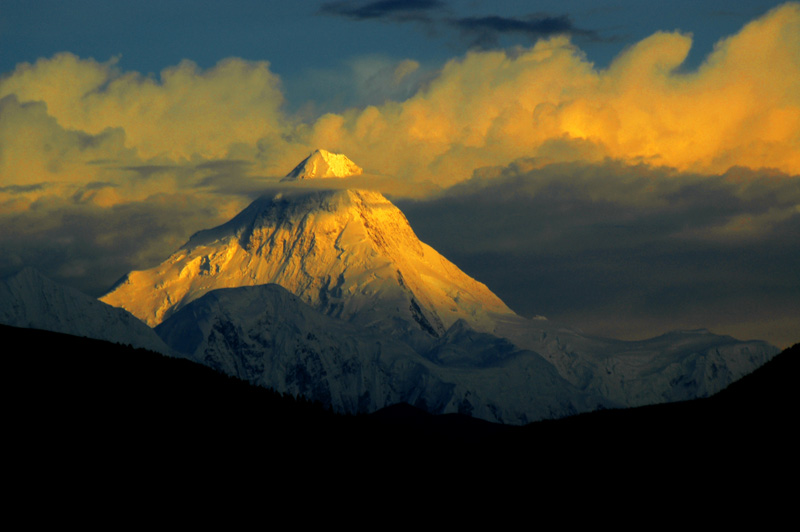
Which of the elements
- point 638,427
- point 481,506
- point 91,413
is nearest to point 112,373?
point 91,413

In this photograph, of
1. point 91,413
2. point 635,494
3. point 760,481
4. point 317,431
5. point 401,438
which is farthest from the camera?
point 401,438

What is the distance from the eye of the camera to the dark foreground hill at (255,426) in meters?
122

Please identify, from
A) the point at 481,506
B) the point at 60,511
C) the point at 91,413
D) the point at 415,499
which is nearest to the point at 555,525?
the point at 481,506

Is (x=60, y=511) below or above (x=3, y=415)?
below

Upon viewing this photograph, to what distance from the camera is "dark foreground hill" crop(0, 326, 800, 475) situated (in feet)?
399

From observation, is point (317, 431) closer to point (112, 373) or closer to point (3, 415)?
point (112, 373)

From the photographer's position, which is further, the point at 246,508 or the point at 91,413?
the point at 91,413

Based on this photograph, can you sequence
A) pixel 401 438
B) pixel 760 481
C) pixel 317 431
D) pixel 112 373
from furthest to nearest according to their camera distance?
pixel 401 438 → pixel 317 431 → pixel 112 373 → pixel 760 481

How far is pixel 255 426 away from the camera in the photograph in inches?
6668

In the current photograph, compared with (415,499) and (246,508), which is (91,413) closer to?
(246,508)

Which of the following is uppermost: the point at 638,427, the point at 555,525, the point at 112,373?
the point at 112,373

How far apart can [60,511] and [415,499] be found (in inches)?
1809

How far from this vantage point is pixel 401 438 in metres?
190

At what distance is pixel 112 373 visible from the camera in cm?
16488
